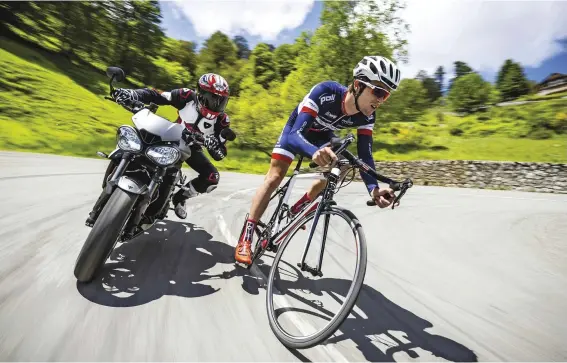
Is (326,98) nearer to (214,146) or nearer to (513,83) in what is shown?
(214,146)

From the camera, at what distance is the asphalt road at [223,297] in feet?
7.38

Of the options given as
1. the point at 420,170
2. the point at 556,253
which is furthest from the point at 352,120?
the point at 420,170

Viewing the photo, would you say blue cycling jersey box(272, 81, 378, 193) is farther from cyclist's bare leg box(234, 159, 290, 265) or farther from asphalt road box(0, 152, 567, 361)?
asphalt road box(0, 152, 567, 361)

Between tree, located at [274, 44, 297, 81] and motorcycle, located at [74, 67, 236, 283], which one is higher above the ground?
tree, located at [274, 44, 297, 81]

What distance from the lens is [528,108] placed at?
3681 centimetres

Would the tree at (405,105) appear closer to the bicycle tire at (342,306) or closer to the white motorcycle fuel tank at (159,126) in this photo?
the white motorcycle fuel tank at (159,126)

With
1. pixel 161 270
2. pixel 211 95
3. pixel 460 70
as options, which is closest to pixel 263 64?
pixel 460 70

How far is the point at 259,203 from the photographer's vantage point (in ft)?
11.7

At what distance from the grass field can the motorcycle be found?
13.7 m

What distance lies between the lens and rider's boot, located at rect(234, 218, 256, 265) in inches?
134

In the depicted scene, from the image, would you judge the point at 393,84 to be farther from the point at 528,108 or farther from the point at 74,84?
the point at 528,108

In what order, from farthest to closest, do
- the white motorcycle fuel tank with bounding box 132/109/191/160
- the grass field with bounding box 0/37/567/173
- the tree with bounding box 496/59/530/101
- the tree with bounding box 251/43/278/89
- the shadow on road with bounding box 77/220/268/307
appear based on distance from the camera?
the tree with bounding box 496/59/530/101, the tree with bounding box 251/43/278/89, the grass field with bounding box 0/37/567/173, the white motorcycle fuel tank with bounding box 132/109/191/160, the shadow on road with bounding box 77/220/268/307

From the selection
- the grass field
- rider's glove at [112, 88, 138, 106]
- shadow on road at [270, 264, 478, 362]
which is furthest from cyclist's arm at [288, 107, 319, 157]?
the grass field

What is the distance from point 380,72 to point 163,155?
2074mm
